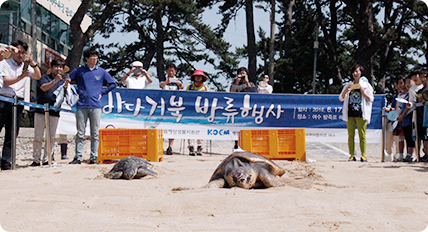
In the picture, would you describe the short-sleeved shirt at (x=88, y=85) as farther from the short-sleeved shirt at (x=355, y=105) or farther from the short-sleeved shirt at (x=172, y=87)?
the short-sleeved shirt at (x=355, y=105)

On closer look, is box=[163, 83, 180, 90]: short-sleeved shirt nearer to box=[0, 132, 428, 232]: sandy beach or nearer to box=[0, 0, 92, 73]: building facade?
box=[0, 132, 428, 232]: sandy beach

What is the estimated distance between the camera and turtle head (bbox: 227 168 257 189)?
4.29 m

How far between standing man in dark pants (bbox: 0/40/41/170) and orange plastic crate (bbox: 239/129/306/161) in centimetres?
387

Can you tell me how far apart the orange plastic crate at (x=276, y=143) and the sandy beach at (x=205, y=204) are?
2.03 meters

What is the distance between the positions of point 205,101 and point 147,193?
5.13 metres

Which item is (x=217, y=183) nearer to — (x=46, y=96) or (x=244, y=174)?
(x=244, y=174)

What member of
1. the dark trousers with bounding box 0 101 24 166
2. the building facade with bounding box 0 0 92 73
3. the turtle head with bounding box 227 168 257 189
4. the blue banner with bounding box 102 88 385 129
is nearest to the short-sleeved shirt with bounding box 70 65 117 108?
the dark trousers with bounding box 0 101 24 166

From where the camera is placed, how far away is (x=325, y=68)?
23.6 meters

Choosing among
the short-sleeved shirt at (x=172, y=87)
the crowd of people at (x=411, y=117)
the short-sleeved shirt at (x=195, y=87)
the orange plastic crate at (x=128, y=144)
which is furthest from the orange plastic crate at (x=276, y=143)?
the short-sleeved shirt at (x=172, y=87)

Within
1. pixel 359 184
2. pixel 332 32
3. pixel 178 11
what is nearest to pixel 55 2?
pixel 178 11

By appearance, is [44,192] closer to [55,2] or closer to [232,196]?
[232,196]

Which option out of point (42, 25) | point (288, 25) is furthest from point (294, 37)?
point (42, 25)

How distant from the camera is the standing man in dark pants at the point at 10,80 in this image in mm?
5774

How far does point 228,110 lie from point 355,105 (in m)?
2.90
